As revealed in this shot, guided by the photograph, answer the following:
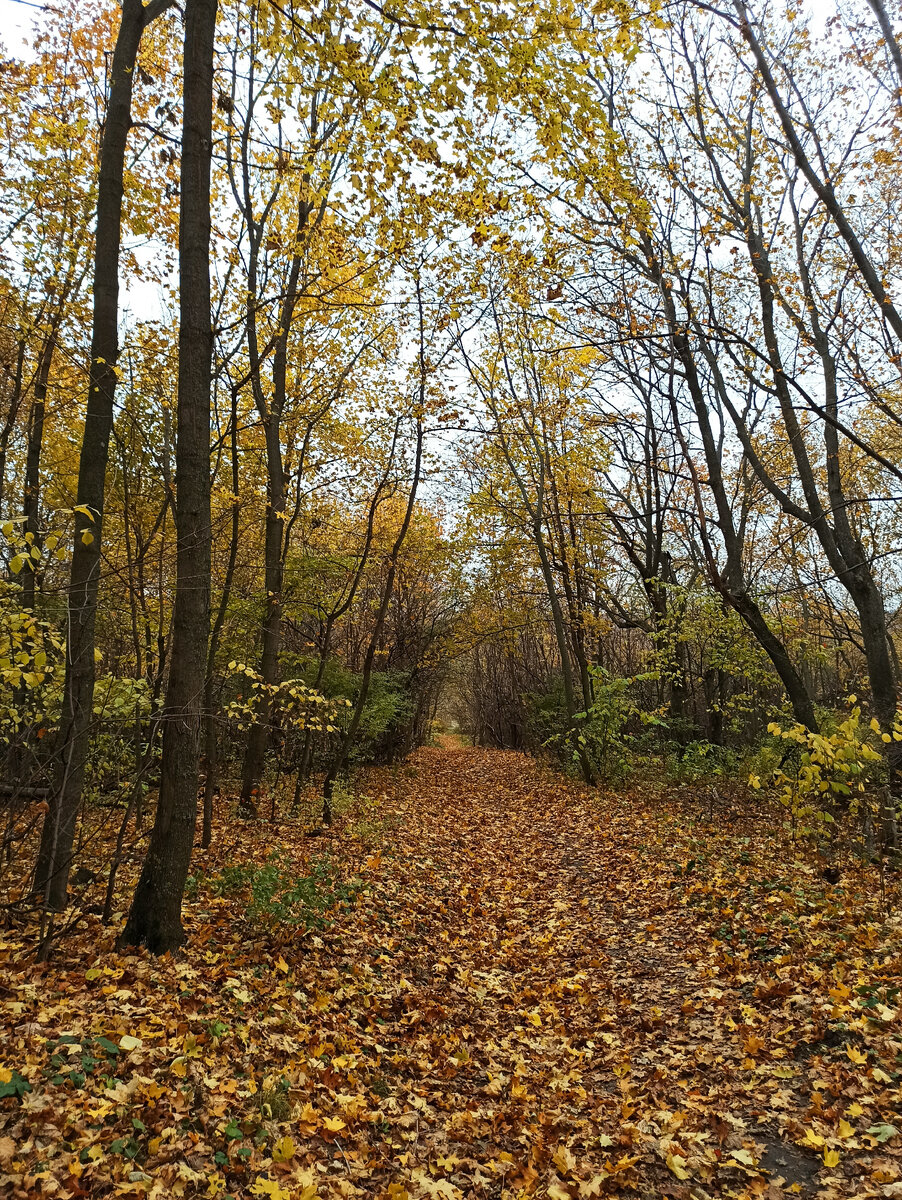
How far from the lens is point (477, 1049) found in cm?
456

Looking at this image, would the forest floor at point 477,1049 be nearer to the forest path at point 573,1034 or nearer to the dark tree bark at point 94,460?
the forest path at point 573,1034

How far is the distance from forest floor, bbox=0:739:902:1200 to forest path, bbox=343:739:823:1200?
0.06ft

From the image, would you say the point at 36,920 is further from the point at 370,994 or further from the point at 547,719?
the point at 547,719

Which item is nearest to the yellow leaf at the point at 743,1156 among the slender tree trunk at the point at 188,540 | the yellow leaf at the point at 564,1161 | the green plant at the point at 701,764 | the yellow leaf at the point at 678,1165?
the yellow leaf at the point at 678,1165

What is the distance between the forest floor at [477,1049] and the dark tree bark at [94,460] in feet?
2.71

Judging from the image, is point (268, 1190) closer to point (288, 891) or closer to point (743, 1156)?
point (743, 1156)

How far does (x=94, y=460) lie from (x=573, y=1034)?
5727mm

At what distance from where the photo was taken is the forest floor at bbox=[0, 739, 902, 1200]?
3084 mm

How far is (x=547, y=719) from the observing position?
18.1 metres

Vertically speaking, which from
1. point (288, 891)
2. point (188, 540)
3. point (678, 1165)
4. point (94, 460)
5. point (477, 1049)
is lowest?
point (477, 1049)

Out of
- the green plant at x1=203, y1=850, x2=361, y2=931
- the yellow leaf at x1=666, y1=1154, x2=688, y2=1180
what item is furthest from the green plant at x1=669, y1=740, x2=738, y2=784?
the yellow leaf at x1=666, y1=1154, x2=688, y2=1180

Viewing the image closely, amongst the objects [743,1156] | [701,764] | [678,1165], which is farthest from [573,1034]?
[701,764]

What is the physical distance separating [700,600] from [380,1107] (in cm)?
1128

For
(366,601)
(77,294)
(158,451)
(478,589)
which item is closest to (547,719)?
(478,589)
